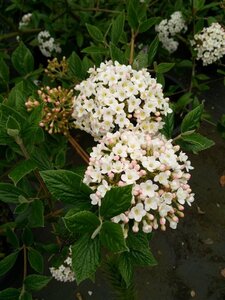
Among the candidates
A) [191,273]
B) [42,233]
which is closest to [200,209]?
[191,273]

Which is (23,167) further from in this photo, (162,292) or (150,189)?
(162,292)

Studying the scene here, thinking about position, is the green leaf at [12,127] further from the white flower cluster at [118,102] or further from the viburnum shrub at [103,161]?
the white flower cluster at [118,102]

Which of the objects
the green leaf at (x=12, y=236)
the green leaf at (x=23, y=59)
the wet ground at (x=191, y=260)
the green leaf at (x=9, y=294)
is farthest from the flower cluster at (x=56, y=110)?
the wet ground at (x=191, y=260)

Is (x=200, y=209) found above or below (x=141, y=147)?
below

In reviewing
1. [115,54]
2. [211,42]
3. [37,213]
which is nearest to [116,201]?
[37,213]

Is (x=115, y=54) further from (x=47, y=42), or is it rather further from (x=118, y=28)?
(x=47, y=42)

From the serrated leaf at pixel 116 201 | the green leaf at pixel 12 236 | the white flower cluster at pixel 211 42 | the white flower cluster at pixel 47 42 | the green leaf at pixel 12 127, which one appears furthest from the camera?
the white flower cluster at pixel 47 42

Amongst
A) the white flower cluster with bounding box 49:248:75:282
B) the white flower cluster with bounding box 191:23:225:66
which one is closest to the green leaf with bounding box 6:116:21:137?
the white flower cluster with bounding box 49:248:75:282
